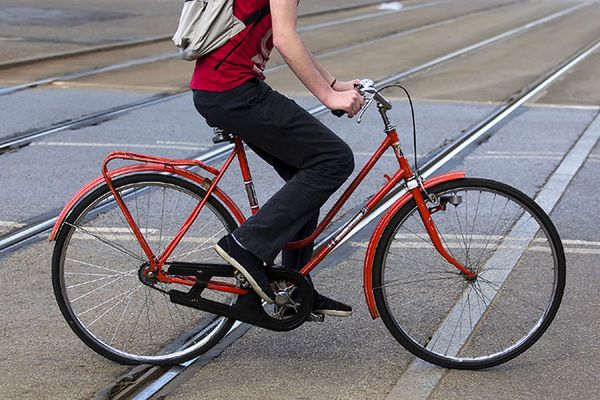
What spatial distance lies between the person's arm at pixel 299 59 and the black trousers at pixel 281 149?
5.2 inches

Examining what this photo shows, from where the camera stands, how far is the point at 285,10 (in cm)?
420

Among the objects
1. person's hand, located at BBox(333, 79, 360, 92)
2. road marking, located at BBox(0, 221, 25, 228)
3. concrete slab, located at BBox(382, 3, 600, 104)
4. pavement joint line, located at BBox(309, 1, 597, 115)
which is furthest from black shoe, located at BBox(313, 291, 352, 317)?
concrete slab, located at BBox(382, 3, 600, 104)

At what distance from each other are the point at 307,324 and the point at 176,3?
2392 centimetres

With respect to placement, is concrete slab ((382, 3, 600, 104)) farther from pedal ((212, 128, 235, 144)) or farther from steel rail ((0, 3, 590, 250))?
pedal ((212, 128, 235, 144))

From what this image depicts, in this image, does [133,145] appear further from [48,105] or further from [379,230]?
[379,230]

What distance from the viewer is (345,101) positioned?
438cm

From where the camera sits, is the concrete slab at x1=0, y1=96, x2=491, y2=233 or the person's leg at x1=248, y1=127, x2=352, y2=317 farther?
the concrete slab at x1=0, y1=96, x2=491, y2=233

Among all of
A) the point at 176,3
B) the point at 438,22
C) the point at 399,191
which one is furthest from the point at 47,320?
the point at 176,3

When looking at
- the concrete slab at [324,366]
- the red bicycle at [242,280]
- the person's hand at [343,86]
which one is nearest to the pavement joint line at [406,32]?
the red bicycle at [242,280]

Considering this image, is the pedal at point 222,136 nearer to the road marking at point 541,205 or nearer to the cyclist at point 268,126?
the cyclist at point 268,126

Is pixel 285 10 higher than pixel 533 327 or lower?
higher

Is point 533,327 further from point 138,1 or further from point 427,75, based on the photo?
point 138,1

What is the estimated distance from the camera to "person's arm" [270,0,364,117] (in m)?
4.21

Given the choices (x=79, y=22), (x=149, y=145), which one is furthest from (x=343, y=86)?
(x=79, y=22)
